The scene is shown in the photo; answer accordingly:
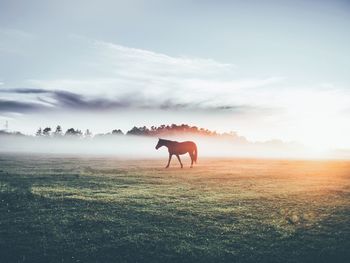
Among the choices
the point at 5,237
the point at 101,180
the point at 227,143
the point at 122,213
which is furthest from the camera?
the point at 227,143

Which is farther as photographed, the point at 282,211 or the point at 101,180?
the point at 101,180

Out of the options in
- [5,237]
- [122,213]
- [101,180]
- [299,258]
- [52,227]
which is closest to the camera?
[299,258]

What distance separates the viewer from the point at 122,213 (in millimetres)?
16516

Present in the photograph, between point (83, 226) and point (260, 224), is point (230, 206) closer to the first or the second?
point (260, 224)

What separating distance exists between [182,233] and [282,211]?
6.47 m

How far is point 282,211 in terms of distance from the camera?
17359mm

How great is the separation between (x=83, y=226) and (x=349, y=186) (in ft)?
70.6

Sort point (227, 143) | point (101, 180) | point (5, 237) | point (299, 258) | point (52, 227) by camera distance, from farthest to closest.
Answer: point (227, 143) → point (101, 180) → point (52, 227) → point (5, 237) → point (299, 258)

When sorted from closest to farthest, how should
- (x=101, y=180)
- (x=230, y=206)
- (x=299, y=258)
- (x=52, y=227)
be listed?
1. (x=299, y=258)
2. (x=52, y=227)
3. (x=230, y=206)
4. (x=101, y=180)

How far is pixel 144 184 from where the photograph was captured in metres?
26.1

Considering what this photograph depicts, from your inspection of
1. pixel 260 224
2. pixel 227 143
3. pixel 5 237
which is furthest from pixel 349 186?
pixel 227 143

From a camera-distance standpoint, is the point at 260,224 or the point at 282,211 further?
the point at 282,211

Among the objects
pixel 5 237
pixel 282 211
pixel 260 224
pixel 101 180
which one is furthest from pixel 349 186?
pixel 5 237

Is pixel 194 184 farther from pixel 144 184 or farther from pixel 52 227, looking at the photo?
pixel 52 227
